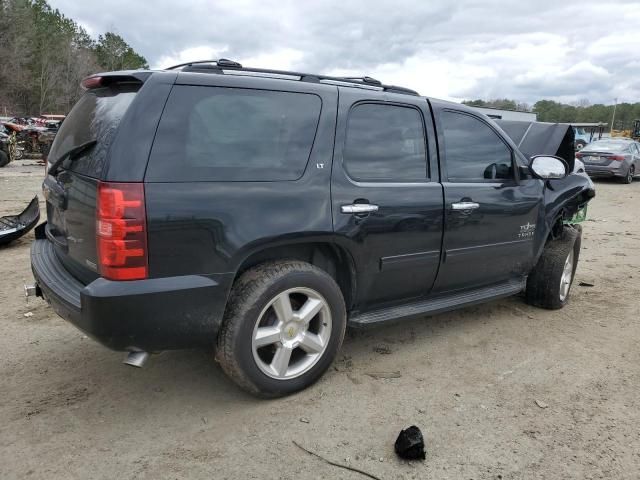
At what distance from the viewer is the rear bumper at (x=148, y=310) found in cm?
253

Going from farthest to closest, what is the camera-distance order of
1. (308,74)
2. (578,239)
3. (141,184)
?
(578,239)
(308,74)
(141,184)

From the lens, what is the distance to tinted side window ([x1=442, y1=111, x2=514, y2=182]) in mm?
3824

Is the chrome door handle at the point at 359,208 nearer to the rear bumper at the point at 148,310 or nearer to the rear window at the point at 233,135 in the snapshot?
the rear window at the point at 233,135

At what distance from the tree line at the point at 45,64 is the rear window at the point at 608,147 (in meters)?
53.5

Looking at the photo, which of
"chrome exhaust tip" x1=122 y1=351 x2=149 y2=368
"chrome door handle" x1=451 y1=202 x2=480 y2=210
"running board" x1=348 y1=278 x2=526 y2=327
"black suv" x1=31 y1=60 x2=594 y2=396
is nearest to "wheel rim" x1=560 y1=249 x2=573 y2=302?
"running board" x1=348 y1=278 x2=526 y2=327

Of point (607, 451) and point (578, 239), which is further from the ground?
point (578, 239)

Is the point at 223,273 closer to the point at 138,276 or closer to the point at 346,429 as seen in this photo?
the point at 138,276

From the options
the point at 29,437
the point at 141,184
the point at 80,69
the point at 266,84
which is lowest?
the point at 29,437

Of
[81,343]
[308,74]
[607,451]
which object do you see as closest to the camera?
[607,451]

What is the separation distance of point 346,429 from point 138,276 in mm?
1338

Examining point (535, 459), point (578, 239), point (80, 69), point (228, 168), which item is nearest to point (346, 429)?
point (535, 459)

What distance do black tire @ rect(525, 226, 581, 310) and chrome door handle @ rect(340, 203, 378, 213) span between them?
2242 mm

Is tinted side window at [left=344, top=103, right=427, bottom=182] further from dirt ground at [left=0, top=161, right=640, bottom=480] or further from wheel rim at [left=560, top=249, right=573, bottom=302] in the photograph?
wheel rim at [left=560, top=249, right=573, bottom=302]

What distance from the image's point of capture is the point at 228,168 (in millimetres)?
2768
